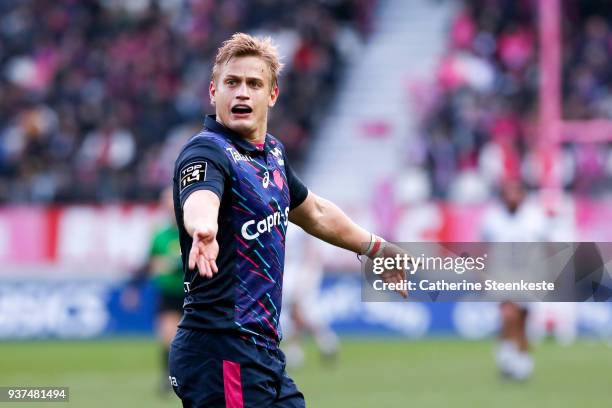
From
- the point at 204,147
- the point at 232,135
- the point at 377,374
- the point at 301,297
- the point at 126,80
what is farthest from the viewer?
the point at 126,80

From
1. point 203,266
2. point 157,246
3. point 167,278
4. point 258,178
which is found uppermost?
point 157,246

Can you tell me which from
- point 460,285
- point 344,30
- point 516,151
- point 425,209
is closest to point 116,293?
point 425,209

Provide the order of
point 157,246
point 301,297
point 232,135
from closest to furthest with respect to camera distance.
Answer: point 232,135
point 157,246
point 301,297

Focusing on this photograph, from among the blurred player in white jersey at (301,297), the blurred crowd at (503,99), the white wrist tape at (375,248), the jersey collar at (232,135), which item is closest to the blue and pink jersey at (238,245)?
the jersey collar at (232,135)

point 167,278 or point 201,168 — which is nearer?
point 201,168

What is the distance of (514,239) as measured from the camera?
14.8 metres

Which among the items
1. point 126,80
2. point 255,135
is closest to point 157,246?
point 255,135

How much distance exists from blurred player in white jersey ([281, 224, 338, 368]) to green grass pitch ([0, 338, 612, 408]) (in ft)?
0.87

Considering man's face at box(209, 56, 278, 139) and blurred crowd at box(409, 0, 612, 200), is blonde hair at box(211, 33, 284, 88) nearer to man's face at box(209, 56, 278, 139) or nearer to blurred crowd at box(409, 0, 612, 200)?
man's face at box(209, 56, 278, 139)

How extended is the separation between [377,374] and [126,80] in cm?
1188

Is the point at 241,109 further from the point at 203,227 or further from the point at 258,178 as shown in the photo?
the point at 203,227

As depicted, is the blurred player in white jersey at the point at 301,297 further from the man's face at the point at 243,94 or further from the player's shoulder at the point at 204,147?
the player's shoulder at the point at 204,147

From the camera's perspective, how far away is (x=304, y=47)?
25.0 meters

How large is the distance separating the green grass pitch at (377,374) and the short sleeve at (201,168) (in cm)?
703
